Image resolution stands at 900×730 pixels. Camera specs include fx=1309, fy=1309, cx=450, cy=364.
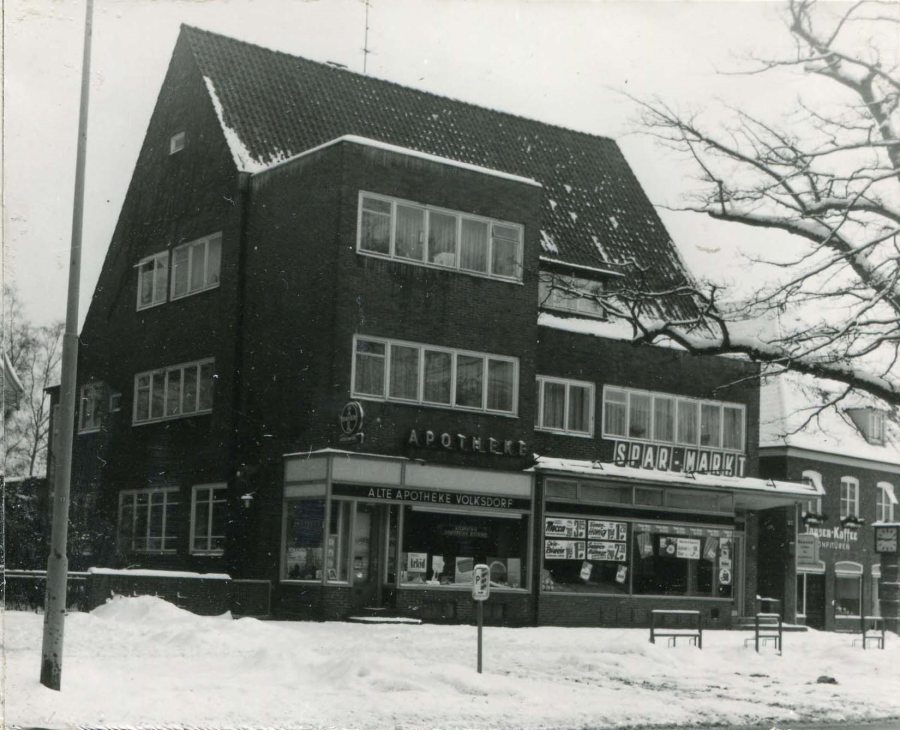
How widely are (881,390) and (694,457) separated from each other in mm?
12866

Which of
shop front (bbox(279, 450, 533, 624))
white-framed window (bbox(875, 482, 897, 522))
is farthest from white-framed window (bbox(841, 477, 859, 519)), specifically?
shop front (bbox(279, 450, 533, 624))

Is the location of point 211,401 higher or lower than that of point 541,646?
higher

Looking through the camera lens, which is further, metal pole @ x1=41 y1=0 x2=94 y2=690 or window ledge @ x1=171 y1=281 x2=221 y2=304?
window ledge @ x1=171 y1=281 x2=221 y2=304

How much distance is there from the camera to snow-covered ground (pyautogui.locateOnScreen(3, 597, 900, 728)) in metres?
14.0

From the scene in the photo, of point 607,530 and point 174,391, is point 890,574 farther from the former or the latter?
point 174,391

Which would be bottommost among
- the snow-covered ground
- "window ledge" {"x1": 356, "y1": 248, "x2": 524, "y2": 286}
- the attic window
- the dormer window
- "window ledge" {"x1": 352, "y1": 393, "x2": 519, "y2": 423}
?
the snow-covered ground

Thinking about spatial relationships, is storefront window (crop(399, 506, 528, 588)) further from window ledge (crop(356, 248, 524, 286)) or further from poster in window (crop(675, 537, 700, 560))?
window ledge (crop(356, 248, 524, 286))

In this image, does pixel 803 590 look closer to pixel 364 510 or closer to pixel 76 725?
pixel 364 510

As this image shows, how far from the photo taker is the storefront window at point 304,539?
27.0 metres

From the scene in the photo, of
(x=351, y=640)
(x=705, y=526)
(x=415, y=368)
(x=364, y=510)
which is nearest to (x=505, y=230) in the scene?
(x=415, y=368)

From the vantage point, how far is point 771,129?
72.5 ft

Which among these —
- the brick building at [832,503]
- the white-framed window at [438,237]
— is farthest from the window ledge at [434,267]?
the brick building at [832,503]

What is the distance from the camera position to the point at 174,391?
32875mm

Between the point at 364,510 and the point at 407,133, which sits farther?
the point at 407,133
